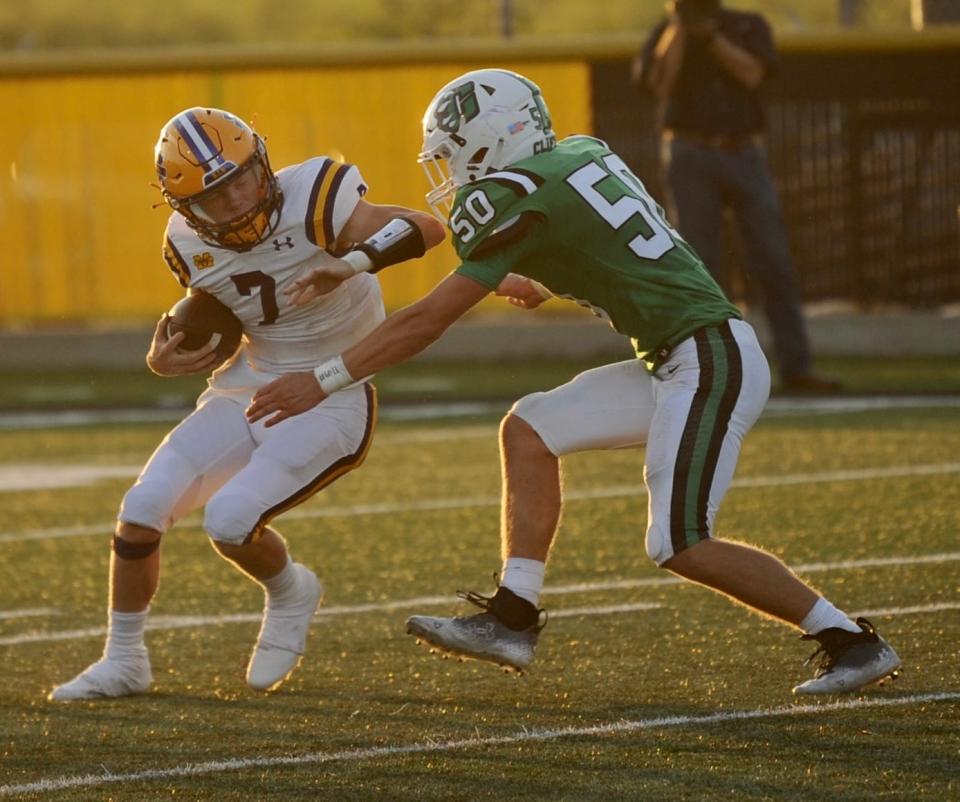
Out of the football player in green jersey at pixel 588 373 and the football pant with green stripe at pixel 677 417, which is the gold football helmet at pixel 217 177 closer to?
the football player in green jersey at pixel 588 373

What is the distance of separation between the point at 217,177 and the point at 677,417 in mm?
1249

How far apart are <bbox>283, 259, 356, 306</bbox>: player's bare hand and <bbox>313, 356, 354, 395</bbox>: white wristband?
0.84ft

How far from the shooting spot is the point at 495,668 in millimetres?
5219

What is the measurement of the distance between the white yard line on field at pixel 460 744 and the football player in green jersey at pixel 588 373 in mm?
98

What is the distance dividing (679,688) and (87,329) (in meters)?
9.93

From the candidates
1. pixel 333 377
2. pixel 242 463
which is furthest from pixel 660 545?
pixel 242 463

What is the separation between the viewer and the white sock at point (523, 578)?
470cm

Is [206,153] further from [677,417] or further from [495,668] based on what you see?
[495,668]

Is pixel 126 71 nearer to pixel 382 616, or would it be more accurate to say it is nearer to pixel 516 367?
pixel 516 367

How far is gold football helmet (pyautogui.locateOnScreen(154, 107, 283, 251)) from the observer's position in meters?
4.95

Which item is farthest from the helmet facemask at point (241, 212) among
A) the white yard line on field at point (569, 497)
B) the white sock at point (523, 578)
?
the white yard line on field at point (569, 497)

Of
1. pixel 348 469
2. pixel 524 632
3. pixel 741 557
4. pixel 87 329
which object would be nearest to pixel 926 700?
pixel 741 557

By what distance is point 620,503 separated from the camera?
775cm

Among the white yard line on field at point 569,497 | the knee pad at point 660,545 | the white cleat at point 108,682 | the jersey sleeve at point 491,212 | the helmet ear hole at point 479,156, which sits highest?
the helmet ear hole at point 479,156
